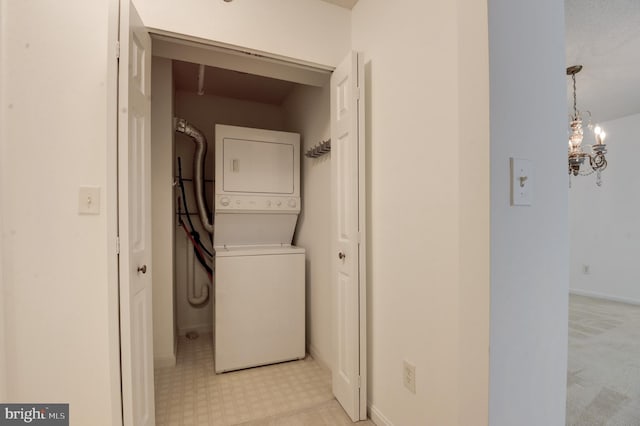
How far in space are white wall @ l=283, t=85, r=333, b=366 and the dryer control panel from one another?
163 mm

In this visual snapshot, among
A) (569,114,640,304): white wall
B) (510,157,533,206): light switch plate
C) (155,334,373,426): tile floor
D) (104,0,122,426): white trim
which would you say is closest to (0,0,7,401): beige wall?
(104,0,122,426): white trim

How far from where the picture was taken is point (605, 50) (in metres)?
2.41

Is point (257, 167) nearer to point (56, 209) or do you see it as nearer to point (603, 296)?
point (56, 209)

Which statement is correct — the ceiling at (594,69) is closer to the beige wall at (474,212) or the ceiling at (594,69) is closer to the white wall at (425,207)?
the white wall at (425,207)

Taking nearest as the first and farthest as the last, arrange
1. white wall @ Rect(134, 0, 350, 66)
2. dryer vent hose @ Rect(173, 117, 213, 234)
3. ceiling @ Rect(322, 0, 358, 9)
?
white wall @ Rect(134, 0, 350, 66) < ceiling @ Rect(322, 0, 358, 9) < dryer vent hose @ Rect(173, 117, 213, 234)

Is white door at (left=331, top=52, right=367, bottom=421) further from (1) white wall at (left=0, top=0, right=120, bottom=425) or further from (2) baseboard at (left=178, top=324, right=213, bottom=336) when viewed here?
(2) baseboard at (left=178, top=324, right=213, bottom=336)

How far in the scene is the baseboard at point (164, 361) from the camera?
226cm

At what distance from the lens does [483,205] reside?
78 centimetres

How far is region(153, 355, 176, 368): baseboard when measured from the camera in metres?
2.26

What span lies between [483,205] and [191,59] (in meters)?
1.80

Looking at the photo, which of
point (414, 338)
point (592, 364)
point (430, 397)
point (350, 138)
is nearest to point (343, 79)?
point (350, 138)

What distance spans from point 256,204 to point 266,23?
1339mm

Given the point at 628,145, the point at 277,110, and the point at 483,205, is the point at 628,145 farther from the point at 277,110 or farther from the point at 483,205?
the point at 483,205

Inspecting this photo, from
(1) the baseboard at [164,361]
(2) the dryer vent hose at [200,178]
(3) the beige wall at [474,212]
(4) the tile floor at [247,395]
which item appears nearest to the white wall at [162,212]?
(1) the baseboard at [164,361]
